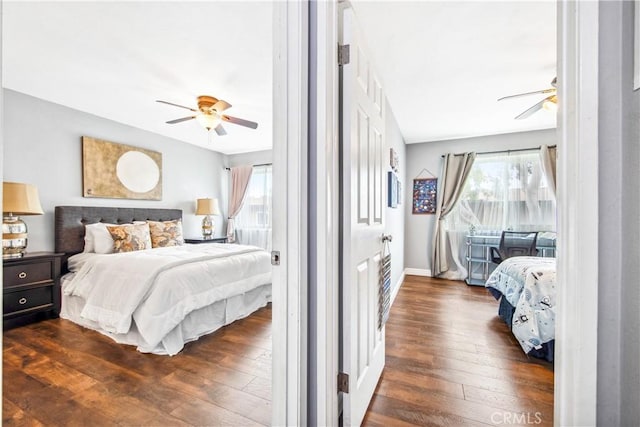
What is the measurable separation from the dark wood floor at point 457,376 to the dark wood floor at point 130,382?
2.67 feet

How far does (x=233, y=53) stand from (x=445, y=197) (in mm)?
3781

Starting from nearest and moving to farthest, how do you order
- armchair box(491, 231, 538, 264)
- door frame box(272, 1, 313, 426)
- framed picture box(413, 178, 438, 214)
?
door frame box(272, 1, 313, 426)
armchair box(491, 231, 538, 264)
framed picture box(413, 178, 438, 214)

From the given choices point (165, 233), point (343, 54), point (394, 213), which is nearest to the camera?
point (343, 54)

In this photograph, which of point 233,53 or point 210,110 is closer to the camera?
point 233,53

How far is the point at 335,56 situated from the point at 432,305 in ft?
9.97

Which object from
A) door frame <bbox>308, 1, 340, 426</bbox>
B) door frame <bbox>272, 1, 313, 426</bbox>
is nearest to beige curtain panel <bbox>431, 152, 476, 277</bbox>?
door frame <bbox>308, 1, 340, 426</bbox>

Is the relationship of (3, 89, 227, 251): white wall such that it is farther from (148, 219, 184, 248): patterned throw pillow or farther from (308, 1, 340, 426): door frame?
(308, 1, 340, 426): door frame

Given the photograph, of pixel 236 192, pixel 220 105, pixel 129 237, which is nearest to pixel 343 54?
pixel 220 105

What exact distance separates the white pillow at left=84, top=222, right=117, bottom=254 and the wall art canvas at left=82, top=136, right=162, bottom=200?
0.50m

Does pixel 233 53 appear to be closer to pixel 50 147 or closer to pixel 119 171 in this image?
pixel 50 147

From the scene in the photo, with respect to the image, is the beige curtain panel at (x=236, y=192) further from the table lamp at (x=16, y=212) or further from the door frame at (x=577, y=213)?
the door frame at (x=577, y=213)

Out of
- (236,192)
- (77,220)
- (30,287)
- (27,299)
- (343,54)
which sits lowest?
(27,299)

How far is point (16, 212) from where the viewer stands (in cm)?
264

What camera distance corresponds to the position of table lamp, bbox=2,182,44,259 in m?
2.62
